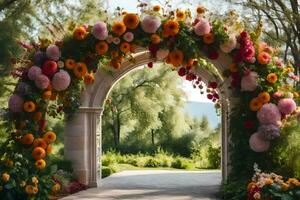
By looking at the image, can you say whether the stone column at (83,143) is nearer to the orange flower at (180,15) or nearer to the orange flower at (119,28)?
the orange flower at (119,28)

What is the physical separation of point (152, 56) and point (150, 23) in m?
0.81

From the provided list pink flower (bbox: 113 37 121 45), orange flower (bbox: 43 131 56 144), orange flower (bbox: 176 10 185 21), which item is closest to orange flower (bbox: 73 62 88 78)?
pink flower (bbox: 113 37 121 45)

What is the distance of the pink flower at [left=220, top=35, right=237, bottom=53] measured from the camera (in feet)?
32.4

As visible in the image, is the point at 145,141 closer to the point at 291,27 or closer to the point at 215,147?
the point at 215,147

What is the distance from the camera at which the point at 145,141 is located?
29.6 meters

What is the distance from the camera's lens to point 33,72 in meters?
9.48

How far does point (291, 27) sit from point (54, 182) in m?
11.0

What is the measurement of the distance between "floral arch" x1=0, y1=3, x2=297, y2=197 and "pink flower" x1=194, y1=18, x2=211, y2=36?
18 mm

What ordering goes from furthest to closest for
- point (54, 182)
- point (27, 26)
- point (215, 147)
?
1. point (215, 147)
2. point (27, 26)
3. point (54, 182)

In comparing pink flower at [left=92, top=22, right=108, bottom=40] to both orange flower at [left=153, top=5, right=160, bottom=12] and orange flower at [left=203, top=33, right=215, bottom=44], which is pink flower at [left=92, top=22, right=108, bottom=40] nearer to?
orange flower at [left=153, top=5, right=160, bottom=12]

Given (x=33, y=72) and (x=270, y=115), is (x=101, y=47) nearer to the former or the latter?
(x=33, y=72)

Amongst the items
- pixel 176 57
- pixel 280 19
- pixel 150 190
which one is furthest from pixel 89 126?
pixel 280 19

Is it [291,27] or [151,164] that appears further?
[151,164]

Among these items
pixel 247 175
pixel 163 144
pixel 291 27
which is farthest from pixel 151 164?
pixel 247 175
